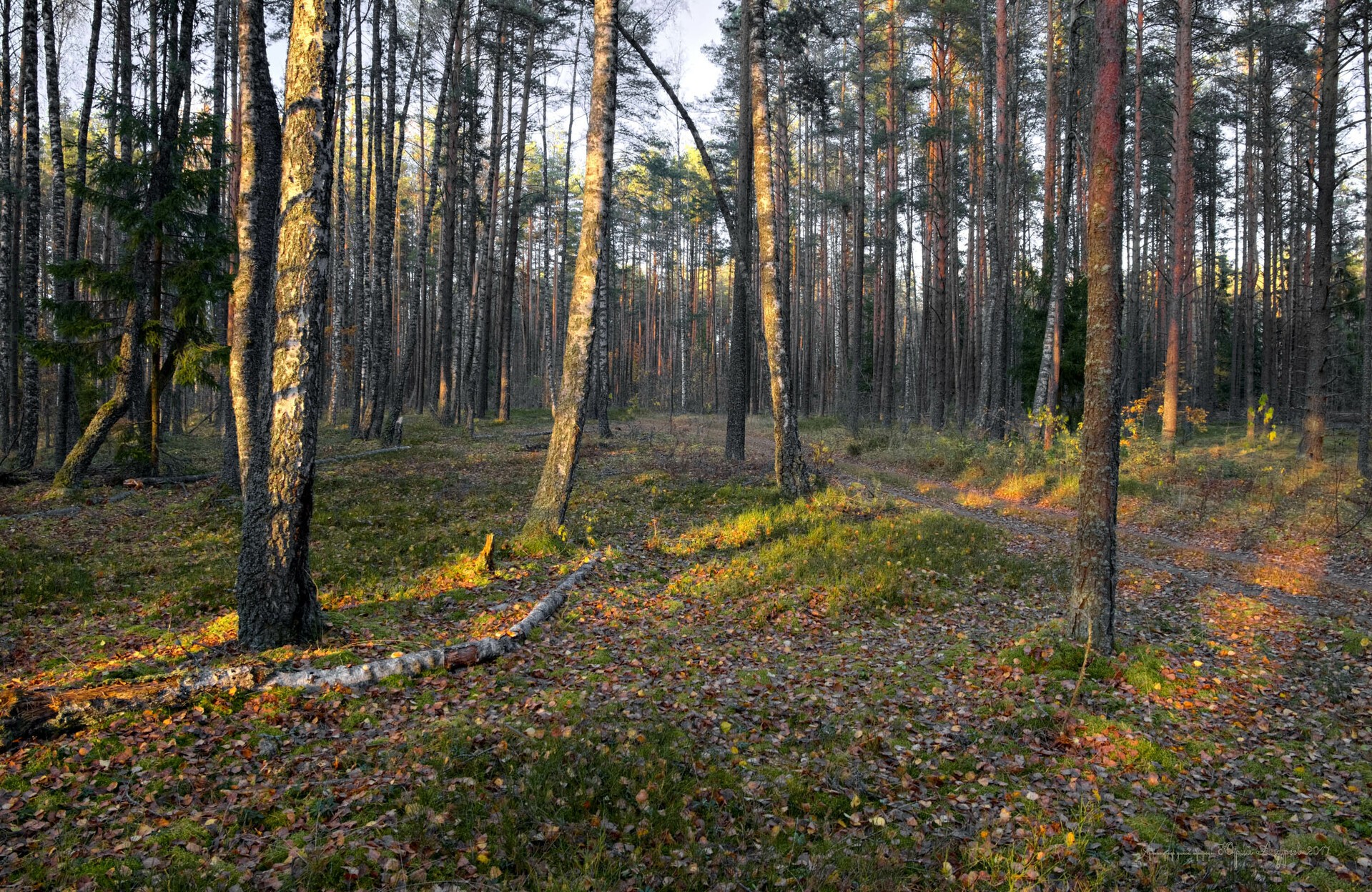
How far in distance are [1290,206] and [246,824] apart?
43.4 m

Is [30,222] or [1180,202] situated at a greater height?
[1180,202]

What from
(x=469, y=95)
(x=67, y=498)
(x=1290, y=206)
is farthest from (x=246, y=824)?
(x=1290, y=206)

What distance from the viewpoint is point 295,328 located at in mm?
5875

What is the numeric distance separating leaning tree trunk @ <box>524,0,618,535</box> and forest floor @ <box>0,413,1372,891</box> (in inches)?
30.1

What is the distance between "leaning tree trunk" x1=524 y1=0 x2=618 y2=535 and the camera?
9.94 m

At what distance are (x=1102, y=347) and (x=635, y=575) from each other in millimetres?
5968

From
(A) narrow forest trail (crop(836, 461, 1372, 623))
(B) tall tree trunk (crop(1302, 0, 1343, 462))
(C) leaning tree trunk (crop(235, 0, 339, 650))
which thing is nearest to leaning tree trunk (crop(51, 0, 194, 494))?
(C) leaning tree trunk (crop(235, 0, 339, 650))

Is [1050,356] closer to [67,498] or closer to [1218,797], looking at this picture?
[1218,797]

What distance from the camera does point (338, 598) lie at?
7688 millimetres

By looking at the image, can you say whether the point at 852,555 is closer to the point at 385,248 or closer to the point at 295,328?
the point at 295,328

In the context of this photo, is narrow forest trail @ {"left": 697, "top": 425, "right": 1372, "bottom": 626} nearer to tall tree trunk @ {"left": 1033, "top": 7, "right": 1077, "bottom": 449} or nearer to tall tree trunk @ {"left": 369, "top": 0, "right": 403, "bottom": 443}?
tall tree trunk @ {"left": 1033, "top": 7, "right": 1077, "bottom": 449}

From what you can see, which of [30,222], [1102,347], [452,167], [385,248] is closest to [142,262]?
[30,222]

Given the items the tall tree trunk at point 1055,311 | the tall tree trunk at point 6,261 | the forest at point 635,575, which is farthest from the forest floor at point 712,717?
the tall tree trunk at point 6,261

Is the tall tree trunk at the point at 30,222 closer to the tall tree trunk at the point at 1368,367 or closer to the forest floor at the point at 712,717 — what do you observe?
the forest floor at the point at 712,717
